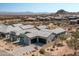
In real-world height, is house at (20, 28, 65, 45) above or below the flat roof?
below

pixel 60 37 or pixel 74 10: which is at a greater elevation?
pixel 74 10

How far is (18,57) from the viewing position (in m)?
4.49

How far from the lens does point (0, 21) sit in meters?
4.72

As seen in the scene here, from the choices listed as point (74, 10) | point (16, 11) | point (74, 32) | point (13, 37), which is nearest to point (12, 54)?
point (13, 37)

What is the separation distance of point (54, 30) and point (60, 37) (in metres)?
0.28

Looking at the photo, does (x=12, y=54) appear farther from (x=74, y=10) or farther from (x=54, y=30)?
(x=74, y=10)

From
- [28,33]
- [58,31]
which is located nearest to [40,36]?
[28,33]

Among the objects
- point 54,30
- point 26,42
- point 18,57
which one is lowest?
point 18,57

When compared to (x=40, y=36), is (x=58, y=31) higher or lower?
higher

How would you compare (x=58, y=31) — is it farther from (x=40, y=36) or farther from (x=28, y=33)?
(x=28, y=33)

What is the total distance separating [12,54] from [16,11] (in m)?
1.23

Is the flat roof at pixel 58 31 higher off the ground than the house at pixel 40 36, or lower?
higher

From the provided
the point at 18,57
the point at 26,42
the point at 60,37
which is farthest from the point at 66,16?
the point at 18,57

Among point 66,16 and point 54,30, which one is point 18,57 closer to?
point 54,30
